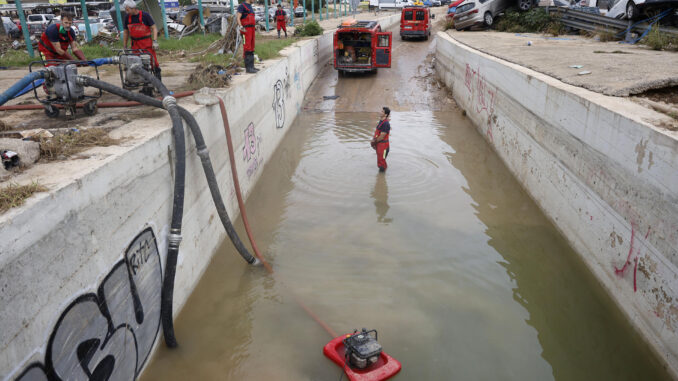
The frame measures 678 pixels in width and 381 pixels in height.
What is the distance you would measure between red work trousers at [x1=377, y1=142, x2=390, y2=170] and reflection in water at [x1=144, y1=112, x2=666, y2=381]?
0.49 m

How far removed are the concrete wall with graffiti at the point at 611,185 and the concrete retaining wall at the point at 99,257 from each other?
6154 millimetres

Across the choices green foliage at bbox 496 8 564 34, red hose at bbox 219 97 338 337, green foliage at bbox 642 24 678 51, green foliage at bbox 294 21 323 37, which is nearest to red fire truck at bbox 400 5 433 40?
green foliage at bbox 496 8 564 34

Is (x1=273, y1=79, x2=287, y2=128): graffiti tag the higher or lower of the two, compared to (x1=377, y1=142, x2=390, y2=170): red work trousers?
higher

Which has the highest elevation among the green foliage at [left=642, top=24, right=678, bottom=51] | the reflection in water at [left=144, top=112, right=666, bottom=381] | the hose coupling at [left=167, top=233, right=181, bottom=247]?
the green foliage at [left=642, top=24, right=678, bottom=51]

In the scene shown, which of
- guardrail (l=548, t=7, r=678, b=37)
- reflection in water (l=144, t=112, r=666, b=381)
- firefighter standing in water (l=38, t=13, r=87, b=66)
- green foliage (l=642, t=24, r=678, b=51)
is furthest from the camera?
guardrail (l=548, t=7, r=678, b=37)

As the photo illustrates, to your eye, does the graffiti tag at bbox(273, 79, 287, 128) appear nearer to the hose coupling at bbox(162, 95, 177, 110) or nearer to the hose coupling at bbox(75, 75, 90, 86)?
the hose coupling at bbox(75, 75, 90, 86)

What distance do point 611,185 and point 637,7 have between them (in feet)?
43.2

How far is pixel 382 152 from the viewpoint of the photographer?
11594mm

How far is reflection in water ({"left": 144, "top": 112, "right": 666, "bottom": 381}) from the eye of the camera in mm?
5625

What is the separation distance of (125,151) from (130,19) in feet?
18.2

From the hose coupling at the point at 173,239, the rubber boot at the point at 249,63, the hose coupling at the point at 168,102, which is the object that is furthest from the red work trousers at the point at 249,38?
the hose coupling at the point at 173,239

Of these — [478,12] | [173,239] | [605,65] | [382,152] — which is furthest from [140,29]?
[478,12]

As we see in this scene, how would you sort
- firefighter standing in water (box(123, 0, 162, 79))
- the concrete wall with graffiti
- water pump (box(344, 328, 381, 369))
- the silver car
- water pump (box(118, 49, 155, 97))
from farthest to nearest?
the silver car → firefighter standing in water (box(123, 0, 162, 79)) → water pump (box(118, 49, 155, 97)) → the concrete wall with graffiti → water pump (box(344, 328, 381, 369))

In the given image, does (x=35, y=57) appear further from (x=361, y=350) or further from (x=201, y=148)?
(x=361, y=350)
